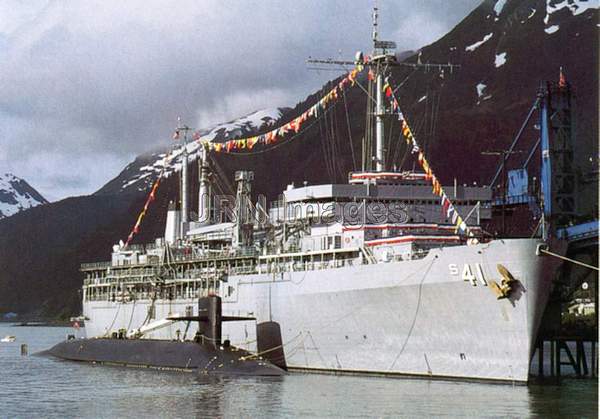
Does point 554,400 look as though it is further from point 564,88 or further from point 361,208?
point 564,88

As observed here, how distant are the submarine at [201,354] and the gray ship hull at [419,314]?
2.18 metres

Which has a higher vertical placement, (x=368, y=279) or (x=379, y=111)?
(x=379, y=111)

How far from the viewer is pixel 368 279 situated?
51.2 m

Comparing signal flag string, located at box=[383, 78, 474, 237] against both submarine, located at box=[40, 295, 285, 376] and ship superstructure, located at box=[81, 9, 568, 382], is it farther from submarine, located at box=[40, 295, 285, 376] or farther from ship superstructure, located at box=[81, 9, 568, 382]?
submarine, located at box=[40, 295, 285, 376]

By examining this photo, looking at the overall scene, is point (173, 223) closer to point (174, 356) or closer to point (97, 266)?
point (97, 266)

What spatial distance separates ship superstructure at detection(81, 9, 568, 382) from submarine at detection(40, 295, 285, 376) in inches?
59.2

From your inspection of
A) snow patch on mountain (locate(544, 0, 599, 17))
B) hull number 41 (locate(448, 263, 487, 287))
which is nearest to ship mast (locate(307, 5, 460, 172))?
hull number 41 (locate(448, 263, 487, 287))

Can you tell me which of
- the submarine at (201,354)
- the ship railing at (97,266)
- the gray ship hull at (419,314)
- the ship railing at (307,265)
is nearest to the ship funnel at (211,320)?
the submarine at (201,354)

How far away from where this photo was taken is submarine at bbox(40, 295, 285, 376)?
187 feet

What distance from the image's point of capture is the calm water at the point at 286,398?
135ft

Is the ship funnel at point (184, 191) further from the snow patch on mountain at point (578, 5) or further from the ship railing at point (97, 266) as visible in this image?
the snow patch on mountain at point (578, 5)

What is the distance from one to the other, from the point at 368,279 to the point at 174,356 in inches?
573

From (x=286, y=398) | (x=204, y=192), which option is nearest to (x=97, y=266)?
(x=204, y=192)

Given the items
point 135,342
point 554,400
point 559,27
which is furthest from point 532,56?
point 554,400
